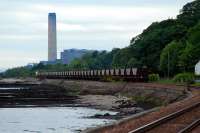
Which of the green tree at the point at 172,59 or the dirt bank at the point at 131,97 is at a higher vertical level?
the green tree at the point at 172,59

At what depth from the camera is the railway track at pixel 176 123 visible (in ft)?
84.5

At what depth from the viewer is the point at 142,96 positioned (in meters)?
78.4

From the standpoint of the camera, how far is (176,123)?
1145 inches

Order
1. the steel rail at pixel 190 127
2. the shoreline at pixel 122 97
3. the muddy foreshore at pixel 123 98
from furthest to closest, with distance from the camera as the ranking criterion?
the muddy foreshore at pixel 123 98
the shoreline at pixel 122 97
the steel rail at pixel 190 127

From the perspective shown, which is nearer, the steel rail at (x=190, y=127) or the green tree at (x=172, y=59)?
the steel rail at (x=190, y=127)

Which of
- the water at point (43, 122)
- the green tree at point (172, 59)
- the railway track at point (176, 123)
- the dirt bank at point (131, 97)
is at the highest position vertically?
the green tree at point (172, 59)

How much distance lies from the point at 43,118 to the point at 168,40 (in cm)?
11776

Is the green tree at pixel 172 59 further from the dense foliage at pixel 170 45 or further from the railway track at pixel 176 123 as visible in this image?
the railway track at pixel 176 123

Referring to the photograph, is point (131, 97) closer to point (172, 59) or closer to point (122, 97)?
point (122, 97)

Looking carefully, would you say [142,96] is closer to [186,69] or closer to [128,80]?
[128,80]

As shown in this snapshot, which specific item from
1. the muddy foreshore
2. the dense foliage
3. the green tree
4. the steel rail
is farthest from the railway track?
the green tree

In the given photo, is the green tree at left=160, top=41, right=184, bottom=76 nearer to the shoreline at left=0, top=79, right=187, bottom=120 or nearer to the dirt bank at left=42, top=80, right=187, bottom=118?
the shoreline at left=0, top=79, right=187, bottom=120

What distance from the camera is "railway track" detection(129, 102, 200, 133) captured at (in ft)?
84.5

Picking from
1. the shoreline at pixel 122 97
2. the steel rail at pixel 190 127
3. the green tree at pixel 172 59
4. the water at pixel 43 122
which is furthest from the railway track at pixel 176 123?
the green tree at pixel 172 59
